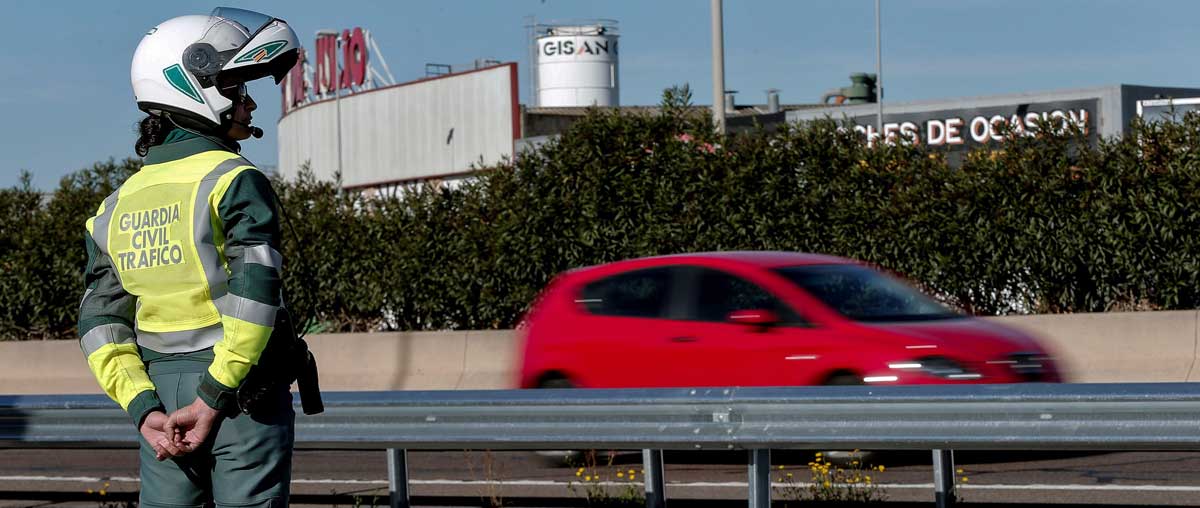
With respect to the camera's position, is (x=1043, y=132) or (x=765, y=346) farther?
(x=1043, y=132)

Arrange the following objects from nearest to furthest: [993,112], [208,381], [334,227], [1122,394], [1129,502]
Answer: [208,381]
[1122,394]
[1129,502]
[334,227]
[993,112]

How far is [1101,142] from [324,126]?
1996 inches

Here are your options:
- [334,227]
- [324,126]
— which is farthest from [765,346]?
[324,126]

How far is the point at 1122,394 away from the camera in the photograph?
17.3ft

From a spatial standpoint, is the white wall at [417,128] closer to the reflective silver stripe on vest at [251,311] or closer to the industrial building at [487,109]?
the industrial building at [487,109]

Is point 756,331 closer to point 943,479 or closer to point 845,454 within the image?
point 845,454

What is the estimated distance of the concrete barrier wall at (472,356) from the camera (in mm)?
13438

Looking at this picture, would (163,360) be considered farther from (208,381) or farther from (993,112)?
(993,112)

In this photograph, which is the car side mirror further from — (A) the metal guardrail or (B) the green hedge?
(B) the green hedge

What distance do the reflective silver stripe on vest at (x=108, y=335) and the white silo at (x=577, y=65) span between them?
68766 mm

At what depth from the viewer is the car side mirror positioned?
34.3 ft

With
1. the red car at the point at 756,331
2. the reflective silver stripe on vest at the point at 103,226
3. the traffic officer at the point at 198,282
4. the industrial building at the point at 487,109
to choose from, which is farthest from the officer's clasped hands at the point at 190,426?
the industrial building at the point at 487,109

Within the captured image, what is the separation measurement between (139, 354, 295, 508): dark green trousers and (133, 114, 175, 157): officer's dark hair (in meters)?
0.51

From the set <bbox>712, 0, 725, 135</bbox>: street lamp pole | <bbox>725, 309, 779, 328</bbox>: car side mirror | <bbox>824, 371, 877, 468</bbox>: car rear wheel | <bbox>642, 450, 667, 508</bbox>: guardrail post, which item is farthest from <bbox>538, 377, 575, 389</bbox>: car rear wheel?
<bbox>712, 0, 725, 135</bbox>: street lamp pole
